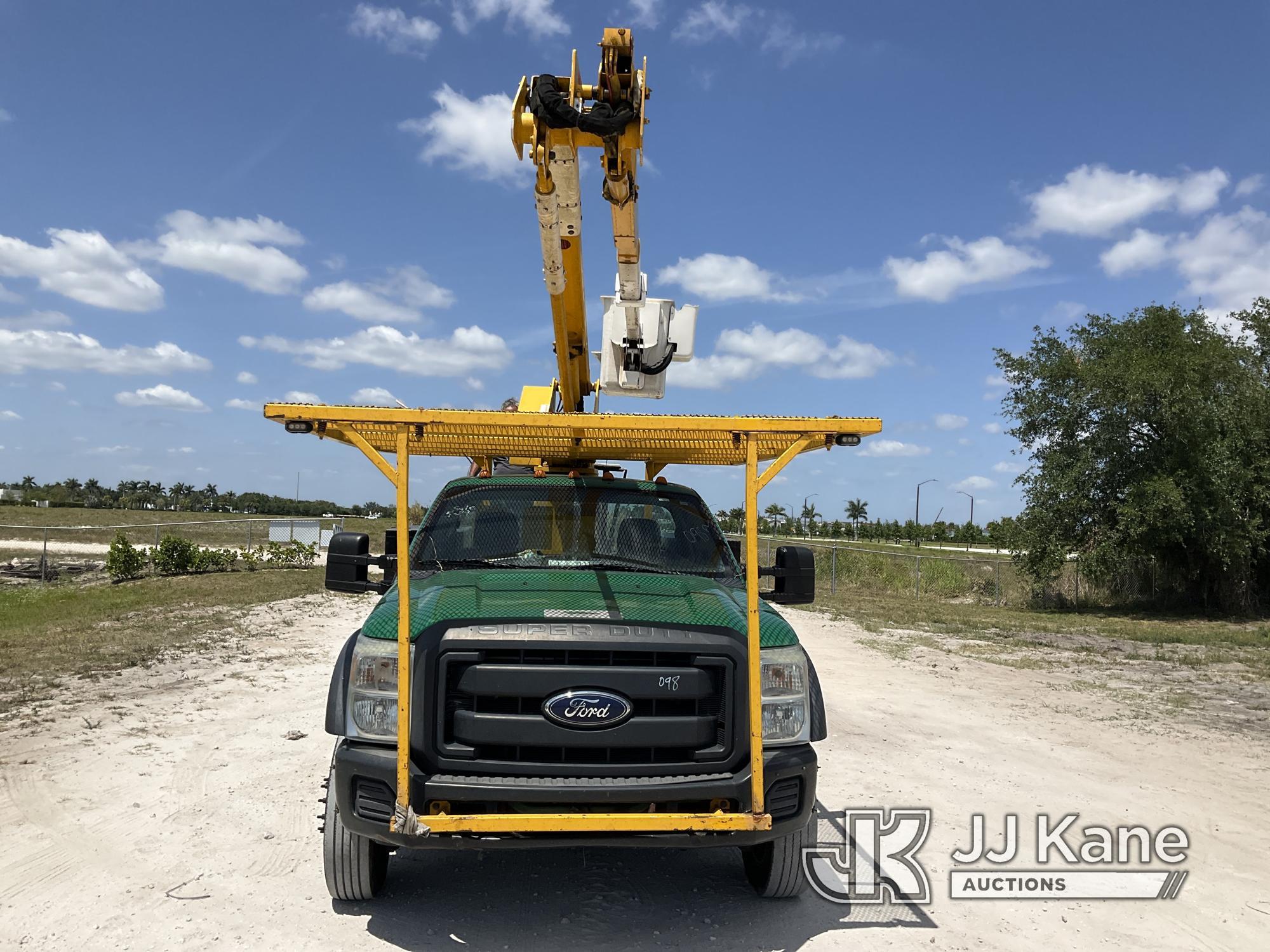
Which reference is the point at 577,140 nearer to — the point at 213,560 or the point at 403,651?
the point at 403,651

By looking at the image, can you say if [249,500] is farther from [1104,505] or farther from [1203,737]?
[1203,737]

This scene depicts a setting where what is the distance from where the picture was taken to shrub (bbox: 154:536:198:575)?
20.7 metres

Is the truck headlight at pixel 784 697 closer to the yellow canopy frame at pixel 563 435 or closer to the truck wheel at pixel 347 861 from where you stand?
the yellow canopy frame at pixel 563 435

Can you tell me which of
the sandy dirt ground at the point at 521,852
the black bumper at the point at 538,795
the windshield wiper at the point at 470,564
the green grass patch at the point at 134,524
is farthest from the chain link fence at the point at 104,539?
the black bumper at the point at 538,795

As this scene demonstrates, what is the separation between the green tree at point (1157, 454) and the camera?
65.6 feet

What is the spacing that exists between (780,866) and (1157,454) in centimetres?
2036

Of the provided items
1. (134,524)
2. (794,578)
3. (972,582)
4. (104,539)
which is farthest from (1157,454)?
(104,539)

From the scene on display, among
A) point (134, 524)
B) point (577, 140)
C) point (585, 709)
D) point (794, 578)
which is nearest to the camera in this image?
point (585, 709)

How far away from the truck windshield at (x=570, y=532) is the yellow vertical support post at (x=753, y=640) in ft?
3.30

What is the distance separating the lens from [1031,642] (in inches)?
594

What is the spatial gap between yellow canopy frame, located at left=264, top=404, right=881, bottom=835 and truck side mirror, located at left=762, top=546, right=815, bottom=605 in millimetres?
639

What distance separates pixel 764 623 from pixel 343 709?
1.82 metres

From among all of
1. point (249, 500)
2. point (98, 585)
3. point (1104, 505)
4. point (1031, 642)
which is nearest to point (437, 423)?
point (1031, 642)

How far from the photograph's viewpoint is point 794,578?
502 cm
